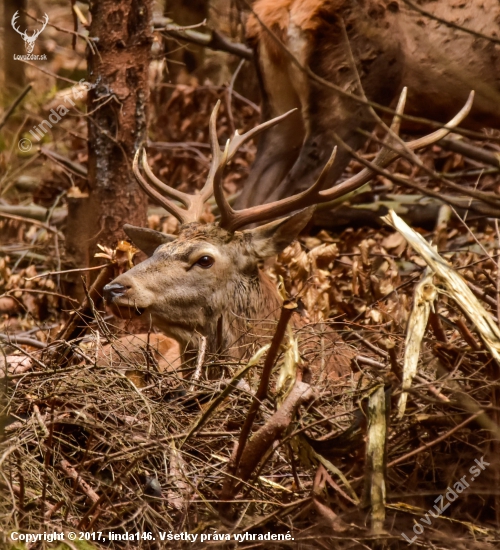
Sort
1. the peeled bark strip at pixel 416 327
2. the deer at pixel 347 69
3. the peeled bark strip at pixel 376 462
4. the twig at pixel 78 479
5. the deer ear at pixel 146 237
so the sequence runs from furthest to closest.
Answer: the deer at pixel 347 69 < the deer ear at pixel 146 237 < the twig at pixel 78 479 < the peeled bark strip at pixel 416 327 < the peeled bark strip at pixel 376 462

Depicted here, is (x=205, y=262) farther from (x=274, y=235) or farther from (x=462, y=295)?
(x=462, y=295)

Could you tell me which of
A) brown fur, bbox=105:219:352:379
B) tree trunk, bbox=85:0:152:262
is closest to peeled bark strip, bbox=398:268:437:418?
brown fur, bbox=105:219:352:379

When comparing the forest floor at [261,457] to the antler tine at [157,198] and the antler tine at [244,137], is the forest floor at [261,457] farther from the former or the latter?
the antler tine at [244,137]

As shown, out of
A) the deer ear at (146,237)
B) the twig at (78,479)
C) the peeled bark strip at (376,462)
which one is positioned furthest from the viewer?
the deer ear at (146,237)

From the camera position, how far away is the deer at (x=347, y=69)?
7.44 meters

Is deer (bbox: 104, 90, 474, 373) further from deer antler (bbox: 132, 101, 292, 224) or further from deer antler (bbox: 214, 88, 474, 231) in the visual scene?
deer antler (bbox: 132, 101, 292, 224)

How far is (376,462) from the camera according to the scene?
9.48ft

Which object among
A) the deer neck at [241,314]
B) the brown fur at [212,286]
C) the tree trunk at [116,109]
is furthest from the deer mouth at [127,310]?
the tree trunk at [116,109]

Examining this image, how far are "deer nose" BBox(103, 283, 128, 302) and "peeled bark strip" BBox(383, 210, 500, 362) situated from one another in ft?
7.35

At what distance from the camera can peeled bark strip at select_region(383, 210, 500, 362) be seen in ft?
10.0

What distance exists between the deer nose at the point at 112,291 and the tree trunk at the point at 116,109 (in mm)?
1429

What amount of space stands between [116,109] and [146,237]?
3.34ft

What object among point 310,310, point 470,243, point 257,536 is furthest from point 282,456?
point 470,243

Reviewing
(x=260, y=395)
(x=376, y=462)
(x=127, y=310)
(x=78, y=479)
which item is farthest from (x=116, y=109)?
(x=376, y=462)
